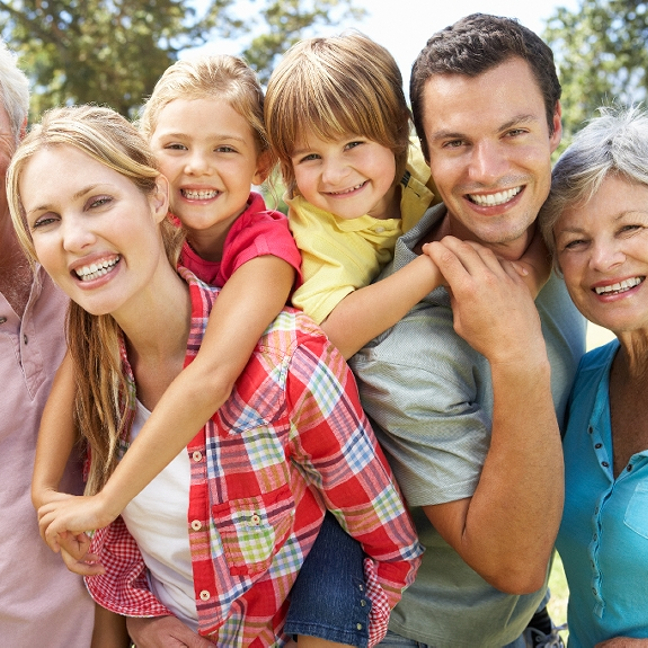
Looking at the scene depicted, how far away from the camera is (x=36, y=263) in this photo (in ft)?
8.57

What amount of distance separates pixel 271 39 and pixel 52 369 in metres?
16.1

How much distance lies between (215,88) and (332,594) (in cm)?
171

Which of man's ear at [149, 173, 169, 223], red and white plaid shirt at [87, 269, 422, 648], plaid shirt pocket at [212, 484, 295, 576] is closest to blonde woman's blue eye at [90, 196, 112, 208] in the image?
man's ear at [149, 173, 169, 223]

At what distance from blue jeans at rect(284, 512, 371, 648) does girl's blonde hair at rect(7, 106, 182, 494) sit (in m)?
0.69

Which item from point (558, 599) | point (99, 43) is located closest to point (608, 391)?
point (558, 599)

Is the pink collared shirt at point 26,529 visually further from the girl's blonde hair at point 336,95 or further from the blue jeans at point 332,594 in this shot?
the girl's blonde hair at point 336,95

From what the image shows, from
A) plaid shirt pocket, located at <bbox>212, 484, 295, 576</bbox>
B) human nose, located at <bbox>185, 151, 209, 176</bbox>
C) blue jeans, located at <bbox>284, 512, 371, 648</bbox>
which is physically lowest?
blue jeans, located at <bbox>284, 512, 371, 648</bbox>

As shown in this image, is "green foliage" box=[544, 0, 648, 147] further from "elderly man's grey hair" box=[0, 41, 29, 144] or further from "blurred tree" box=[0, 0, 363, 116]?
"elderly man's grey hair" box=[0, 41, 29, 144]

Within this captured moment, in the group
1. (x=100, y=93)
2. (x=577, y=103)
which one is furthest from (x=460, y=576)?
(x=577, y=103)

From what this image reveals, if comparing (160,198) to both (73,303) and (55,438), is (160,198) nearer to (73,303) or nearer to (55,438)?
(73,303)

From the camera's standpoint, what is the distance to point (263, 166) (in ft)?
9.24

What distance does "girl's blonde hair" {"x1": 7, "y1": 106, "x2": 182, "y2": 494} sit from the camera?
7.20 ft

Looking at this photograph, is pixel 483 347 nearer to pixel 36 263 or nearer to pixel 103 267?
pixel 103 267

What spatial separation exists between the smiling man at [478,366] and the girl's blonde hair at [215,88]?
1.89ft
